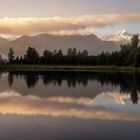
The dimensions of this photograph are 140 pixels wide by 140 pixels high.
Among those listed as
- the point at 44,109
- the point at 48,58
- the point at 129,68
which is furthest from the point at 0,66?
the point at 44,109

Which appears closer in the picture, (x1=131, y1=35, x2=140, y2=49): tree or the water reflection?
the water reflection

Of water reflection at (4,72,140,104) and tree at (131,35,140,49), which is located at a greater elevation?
tree at (131,35,140,49)

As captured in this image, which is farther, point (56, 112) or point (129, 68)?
point (129, 68)

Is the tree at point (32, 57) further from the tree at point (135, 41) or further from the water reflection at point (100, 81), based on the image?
the water reflection at point (100, 81)

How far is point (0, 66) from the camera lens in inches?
6535

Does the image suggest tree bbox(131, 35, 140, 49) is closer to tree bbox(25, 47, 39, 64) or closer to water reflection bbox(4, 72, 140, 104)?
tree bbox(25, 47, 39, 64)

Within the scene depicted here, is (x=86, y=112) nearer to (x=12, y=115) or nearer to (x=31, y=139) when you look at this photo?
(x=12, y=115)

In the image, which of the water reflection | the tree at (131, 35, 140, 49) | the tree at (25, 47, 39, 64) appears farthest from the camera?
the tree at (131, 35, 140, 49)

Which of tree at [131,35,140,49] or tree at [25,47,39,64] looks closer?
tree at [25,47,39,64]

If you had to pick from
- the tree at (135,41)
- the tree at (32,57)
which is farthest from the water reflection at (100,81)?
the tree at (135,41)

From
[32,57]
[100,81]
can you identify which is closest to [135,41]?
[32,57]

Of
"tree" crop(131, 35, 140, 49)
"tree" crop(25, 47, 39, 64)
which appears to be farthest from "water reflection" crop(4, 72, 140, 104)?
"tree" crop(131, 35, 140, 49)

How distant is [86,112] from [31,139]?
10.5 m

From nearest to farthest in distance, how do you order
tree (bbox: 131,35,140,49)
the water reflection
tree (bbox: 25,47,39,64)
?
the water reflection
tree (bbox: 25,47,39,64)
tree (bbox: 131,35,140,49)
